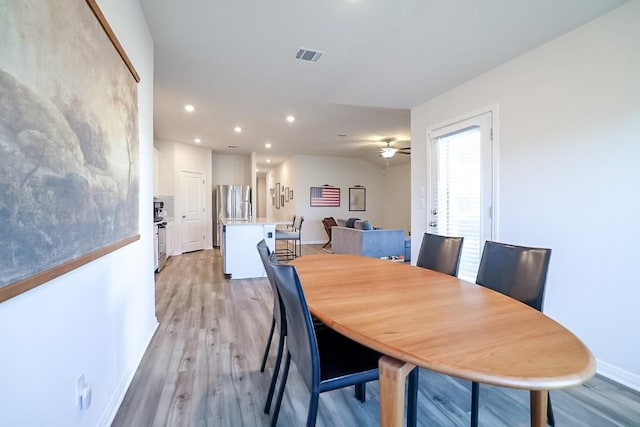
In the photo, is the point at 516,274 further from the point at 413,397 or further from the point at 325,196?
the point at 325,196

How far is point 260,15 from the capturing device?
7.14 feet

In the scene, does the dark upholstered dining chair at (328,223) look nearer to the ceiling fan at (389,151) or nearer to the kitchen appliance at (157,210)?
the ceiling fan at (389,151)

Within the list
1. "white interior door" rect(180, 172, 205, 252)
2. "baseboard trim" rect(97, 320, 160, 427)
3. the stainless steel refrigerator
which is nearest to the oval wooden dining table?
"baseboard trim" rect(97, 320, 160, 427)

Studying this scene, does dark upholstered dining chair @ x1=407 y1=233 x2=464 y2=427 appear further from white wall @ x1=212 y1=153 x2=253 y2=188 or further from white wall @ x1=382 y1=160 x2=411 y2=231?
white wall @ x1=212 y1=153 x2=253 y2=188

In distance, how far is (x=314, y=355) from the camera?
1.12 metres

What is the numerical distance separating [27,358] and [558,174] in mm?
3147

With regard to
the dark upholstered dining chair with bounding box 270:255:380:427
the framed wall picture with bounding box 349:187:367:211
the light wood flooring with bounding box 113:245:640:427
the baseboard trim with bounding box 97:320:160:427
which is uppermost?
the framed wall picture with bounding box 349:187:367:211

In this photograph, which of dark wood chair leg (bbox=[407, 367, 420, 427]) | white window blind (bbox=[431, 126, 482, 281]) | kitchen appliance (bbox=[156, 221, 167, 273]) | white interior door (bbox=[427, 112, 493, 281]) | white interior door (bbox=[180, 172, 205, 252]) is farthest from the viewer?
white interior door (bbox=[180, 172, 205, 252])

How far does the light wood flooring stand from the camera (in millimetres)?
1541

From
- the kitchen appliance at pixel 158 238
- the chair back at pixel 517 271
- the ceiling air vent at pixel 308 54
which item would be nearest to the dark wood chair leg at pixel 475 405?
the chair back at pixel 517 271

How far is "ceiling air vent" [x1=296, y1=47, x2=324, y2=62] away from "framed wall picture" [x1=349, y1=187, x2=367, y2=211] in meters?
6.20

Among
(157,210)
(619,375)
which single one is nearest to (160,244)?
(157,210)

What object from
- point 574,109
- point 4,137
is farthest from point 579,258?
point 4,137

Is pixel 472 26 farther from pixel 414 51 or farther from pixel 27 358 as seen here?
pixel 27 358
